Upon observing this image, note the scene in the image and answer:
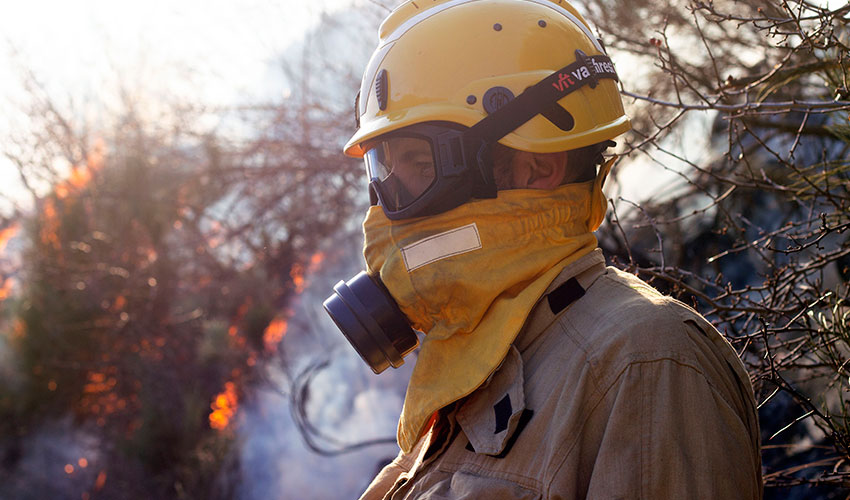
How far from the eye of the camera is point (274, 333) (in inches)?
290

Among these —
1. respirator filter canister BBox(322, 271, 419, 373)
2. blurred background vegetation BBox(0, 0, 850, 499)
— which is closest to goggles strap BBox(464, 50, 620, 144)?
respirator filter canister BBox(322, 271, 419, 373)

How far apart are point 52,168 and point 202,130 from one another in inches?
73.9

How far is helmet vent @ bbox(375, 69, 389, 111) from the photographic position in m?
1.83

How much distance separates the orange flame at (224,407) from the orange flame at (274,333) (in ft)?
1.94

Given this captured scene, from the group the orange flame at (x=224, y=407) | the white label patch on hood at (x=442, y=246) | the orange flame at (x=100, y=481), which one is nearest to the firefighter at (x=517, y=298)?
the white label patch on hood at (x=442, y=246)

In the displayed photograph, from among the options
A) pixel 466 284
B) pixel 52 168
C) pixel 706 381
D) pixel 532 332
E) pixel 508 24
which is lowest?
pixel 706 381

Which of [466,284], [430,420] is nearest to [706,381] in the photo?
[466,284]

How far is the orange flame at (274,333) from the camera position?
23.8 ft

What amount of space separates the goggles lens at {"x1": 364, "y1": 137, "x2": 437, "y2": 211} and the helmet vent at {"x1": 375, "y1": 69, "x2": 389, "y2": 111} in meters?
0.10

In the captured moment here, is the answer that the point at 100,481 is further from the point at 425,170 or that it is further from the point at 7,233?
the point at 425,170

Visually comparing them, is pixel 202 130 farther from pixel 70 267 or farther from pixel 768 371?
pixel 768 371

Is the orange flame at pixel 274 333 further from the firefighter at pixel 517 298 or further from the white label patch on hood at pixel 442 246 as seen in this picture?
the white label patch on hood at pixel 442 246

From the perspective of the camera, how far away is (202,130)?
7254 millimetres

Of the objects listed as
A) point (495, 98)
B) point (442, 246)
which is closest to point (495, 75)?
point (495, 98)
